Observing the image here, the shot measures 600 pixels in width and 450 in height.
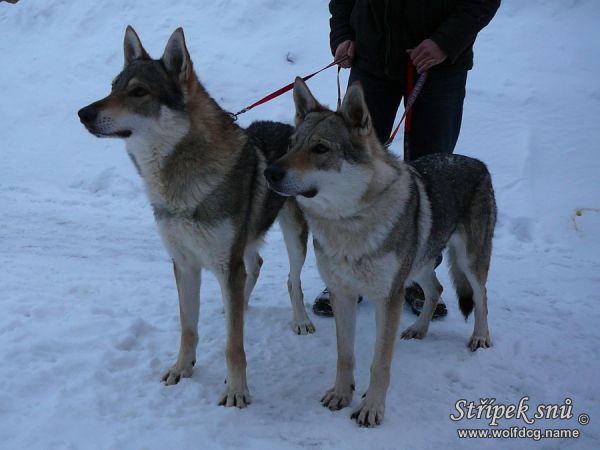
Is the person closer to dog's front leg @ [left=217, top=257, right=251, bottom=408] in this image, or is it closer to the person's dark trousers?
the person's dark trousers

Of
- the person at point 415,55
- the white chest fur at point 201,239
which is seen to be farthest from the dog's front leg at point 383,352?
the person at point 415,55

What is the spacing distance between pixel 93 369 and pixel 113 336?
13.8 inches

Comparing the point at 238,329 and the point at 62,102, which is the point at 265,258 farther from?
the point at 62,102

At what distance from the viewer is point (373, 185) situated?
2412 mm

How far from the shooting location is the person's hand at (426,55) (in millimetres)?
3105

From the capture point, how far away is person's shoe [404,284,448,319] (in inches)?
142

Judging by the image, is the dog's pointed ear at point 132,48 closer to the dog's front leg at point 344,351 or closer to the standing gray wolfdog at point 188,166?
the standing gray wolfdog at point 188,166

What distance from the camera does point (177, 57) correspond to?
260cm

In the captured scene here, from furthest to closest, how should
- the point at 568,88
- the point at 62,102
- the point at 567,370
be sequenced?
the point at 62,102 → the point at 568,88 → the point at 567,370

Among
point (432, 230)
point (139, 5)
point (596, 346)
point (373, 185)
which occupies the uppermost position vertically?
point (139, 5)

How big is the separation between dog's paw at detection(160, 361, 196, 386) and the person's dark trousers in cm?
200

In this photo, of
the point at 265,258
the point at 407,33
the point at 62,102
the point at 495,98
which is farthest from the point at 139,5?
the point at 407,33

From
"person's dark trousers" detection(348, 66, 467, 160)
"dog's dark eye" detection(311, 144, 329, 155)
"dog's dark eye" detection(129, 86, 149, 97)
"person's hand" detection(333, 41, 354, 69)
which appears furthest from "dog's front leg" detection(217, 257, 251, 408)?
"person's hand" detection(333, 41, 354, 69)

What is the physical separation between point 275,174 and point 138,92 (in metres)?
0.84
